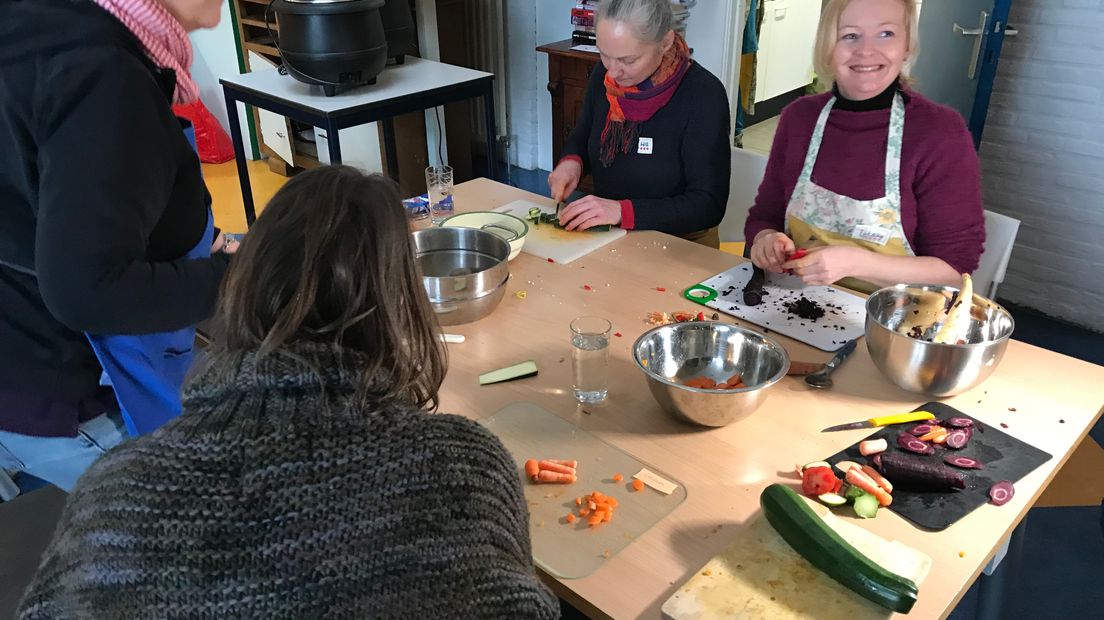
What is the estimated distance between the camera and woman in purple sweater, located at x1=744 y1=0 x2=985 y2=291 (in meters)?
1.64

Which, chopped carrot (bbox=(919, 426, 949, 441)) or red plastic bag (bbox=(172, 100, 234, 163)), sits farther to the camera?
red plastic bag (bbox=(172, 100, 234, 163))

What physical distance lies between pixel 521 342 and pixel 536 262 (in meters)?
0.38

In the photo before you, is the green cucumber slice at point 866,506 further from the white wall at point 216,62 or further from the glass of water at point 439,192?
the white wall at point 216,62

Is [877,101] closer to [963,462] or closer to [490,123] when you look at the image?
[963,462]

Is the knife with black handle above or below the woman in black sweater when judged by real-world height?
below

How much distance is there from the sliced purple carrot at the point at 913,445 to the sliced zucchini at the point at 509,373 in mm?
601

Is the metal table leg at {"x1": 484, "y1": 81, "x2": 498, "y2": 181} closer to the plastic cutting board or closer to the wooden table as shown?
the wooden table

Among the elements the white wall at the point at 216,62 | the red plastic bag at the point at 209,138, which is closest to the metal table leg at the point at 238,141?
the white wall at the point at 216,62

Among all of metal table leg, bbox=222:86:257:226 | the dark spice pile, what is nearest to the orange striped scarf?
the dark spice pile

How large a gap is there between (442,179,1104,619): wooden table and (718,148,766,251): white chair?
1.74 ft

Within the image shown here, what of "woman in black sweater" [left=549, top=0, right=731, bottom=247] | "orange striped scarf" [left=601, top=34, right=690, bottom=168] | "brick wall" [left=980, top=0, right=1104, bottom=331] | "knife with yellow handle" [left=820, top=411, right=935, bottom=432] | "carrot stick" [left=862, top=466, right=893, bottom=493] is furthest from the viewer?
"brick wall" [left=980, top=0, right=1104, bottom=331]

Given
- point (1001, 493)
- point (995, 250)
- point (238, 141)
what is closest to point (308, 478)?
point (1001, 493)

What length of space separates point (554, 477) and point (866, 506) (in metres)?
0.42

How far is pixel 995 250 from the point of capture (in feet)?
5.82
